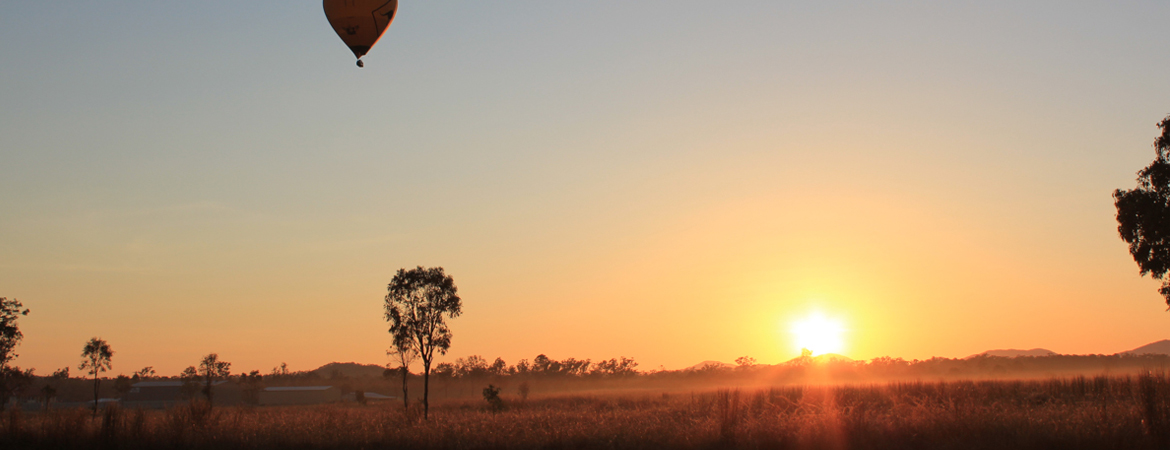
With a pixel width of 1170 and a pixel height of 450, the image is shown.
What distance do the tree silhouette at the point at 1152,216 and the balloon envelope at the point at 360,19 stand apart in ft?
94.2

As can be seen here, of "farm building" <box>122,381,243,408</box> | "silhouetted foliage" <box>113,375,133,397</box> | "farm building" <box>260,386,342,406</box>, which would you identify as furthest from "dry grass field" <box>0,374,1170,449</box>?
"silhouetted foliage" <box>113,375,133,397</box>

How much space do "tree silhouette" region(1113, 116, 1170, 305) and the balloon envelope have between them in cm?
2870

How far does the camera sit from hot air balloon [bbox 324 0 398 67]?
935 inches

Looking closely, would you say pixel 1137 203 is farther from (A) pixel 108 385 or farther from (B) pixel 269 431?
(A) pixel 108 385

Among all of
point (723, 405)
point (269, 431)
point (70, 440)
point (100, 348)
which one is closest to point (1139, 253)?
point (723, 405)

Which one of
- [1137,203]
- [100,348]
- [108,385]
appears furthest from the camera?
[108,385]

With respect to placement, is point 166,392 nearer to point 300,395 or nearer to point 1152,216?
point 300,395

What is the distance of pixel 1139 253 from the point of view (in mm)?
30125

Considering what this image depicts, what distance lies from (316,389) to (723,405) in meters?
82.2

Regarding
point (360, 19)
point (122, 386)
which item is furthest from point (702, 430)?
point (122, 386)

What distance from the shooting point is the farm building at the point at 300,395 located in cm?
8750

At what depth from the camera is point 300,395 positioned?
90.0m

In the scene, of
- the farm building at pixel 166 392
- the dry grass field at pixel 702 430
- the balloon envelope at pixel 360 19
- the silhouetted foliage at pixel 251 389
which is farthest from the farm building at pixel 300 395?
the balloon envelope at pixel 360 19

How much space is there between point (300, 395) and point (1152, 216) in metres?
84.6
